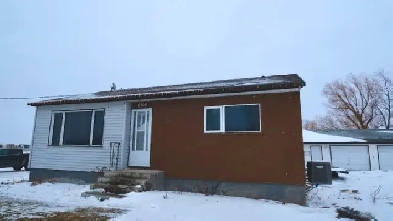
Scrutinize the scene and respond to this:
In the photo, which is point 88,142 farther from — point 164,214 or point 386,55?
point 386,55

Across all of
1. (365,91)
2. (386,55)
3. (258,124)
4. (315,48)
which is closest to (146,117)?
(258,124)

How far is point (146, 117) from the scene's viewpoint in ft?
31.2

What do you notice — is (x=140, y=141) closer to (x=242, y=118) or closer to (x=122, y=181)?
(x=122, y=181)

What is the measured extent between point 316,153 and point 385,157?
16.4ft

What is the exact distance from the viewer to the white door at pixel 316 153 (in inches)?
889

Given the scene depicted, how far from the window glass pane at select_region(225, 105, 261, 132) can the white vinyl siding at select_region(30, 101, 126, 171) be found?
380cm

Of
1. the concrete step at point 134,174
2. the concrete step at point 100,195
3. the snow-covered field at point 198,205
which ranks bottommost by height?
the snow-covered field at point 198,205

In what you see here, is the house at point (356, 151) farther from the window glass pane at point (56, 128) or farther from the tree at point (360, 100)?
the window glass pane at point (56, 128)

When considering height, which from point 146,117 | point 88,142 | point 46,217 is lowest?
point 46,217

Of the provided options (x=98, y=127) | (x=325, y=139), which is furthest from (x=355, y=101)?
(x=98, y=127)

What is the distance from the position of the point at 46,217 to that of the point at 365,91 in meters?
42.1

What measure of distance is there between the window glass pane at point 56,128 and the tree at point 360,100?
38013mm

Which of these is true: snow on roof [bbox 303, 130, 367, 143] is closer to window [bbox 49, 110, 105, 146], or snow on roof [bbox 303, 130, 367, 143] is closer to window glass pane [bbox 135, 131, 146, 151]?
window glass pane [bbox 135, 131, 146, 151]

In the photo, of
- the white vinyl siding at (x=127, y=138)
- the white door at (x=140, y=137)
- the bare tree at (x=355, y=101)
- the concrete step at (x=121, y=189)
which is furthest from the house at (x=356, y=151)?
the concrete step at (x=121, y=189)
